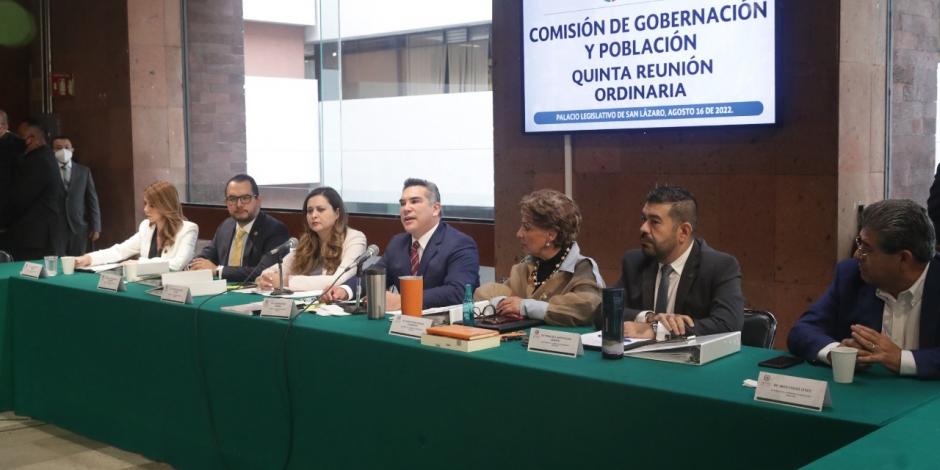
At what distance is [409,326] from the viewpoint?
3012mm

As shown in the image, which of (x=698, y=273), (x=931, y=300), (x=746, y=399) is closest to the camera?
(x=746, y=399)

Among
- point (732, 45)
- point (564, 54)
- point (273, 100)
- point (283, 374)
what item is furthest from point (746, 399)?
point (273, 100)

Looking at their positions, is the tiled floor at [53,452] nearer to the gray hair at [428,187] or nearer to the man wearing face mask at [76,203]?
the gray hair at [428,187]

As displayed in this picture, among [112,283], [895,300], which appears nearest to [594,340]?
[895,300]

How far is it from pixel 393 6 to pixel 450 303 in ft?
9.55

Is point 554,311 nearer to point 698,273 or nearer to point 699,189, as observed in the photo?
point 698,273

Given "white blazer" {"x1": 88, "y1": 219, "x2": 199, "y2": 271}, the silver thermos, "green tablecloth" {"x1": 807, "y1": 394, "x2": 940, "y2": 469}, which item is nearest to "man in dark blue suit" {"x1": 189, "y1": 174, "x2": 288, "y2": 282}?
"white blazer" {"x1": 88, "y1": 219, "x2": 199, "y2": 271}

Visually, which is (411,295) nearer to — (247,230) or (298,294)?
(298,294)

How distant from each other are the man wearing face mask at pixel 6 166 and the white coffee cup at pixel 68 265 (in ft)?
8.30

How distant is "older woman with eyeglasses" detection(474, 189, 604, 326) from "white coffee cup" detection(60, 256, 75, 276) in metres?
2.22

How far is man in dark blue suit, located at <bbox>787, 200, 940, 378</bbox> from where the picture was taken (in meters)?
2.32

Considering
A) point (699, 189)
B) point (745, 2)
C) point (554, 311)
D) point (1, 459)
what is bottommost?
point (1, 459)

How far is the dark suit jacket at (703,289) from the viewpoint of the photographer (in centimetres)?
306

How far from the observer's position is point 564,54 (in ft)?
15.5
